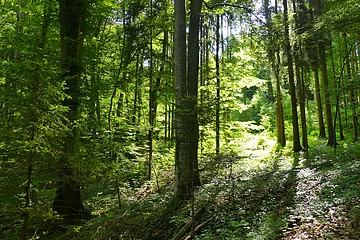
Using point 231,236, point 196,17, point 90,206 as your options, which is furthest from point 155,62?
point 231,236

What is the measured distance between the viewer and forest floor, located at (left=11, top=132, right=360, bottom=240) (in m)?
4.23

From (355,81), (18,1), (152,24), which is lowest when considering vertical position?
(355,81)

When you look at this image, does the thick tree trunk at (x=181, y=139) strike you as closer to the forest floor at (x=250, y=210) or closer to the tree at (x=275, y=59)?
the forest floor at (x=250, y=210)

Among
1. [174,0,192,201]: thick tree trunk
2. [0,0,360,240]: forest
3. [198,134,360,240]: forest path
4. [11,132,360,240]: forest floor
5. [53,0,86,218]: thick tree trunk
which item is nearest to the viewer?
[0,0,360,240]: forest

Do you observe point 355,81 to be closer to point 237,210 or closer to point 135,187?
point 237,210

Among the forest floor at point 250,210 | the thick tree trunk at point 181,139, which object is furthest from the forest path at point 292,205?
the thick tree trunk at point 181,139

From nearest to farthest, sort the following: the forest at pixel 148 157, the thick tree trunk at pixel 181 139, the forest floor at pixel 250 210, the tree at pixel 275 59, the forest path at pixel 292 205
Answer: the forest at pixel 148 157 < the forest path at pixel 292 205 < the forest floor at pixel 250 210 < the thick tree trunk at pixel 181 139 < the tree at pixel 275 59

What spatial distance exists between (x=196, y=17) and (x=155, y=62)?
374 cm

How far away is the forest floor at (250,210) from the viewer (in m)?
4.23

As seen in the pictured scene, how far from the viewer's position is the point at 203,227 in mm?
5121

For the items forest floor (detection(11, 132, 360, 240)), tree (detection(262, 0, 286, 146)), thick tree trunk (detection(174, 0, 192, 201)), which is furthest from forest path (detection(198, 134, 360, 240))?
tree (detection(262, 0, 286, 146))

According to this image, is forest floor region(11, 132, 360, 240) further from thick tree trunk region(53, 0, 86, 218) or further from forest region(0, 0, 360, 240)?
thick tree trunk region(53, 0, 86, 218)

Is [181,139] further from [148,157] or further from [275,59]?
[275,59]

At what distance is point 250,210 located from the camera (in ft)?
17.8
